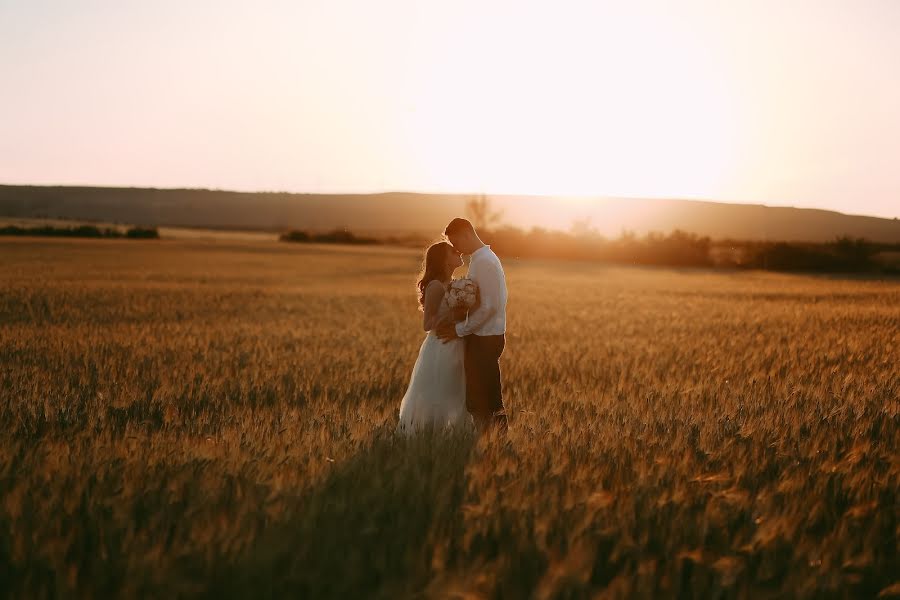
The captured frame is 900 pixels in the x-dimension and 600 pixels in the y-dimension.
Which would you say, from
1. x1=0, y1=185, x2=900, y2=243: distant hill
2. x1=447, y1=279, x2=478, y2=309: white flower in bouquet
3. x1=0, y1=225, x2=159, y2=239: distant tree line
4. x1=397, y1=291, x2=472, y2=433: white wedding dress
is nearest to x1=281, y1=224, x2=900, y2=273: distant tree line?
x1=0, y1=225, x2=159, y2=239: distant tree line

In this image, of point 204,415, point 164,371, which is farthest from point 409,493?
point 164,371

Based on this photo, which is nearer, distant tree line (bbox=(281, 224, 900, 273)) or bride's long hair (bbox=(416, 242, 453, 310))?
bride's long hair (bbox=(416, 242, 453, 310))

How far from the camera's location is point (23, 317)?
17.5 m

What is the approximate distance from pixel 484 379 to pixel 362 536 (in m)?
3.28

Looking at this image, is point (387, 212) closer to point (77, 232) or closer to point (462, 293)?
point (77, 232)

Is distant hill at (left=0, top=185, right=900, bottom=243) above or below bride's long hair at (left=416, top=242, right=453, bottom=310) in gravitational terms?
above

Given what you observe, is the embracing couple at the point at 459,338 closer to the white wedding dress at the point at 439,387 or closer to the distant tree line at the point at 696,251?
the white wedding dress at the point at 439,387

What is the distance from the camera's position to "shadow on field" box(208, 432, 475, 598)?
3055 mm

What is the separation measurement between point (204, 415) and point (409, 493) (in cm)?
361

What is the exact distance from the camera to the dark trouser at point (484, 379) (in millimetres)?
6668

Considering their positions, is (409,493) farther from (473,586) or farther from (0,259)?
(0,259)

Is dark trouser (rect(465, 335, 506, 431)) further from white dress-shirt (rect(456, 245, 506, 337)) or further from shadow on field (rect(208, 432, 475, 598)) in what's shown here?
shadow on field (rect(208, 432, 475, 598))

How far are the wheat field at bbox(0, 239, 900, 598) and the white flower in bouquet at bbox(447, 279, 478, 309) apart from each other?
1.05 m

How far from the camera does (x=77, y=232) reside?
64.3m
